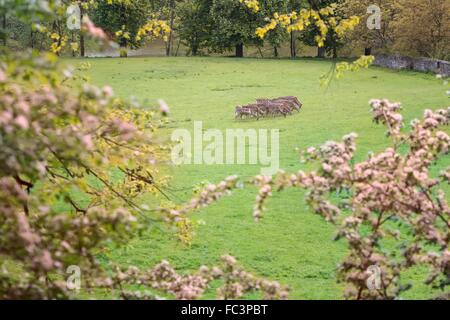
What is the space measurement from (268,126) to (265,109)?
2.16 m

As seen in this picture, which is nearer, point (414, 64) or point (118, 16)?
point (414, 64)

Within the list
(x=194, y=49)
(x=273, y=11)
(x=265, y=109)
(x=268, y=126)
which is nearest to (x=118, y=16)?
(x=194, y=49)

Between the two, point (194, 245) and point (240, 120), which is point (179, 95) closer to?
point (240, 120)

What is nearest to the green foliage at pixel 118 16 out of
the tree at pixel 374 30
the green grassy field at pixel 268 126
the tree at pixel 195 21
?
the tree at pixel 195 21

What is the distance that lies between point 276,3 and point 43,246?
53807 millimetres

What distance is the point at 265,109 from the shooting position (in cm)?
2673

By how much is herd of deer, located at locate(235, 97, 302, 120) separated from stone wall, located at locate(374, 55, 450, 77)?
1320 cm

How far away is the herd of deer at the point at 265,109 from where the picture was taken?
26047mm

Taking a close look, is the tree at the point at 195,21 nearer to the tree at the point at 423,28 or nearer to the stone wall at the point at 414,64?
the stone wall at the point at 414,64

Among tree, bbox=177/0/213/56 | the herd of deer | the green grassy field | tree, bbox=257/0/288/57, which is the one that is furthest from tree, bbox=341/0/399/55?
the herd of deer

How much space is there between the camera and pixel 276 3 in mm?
55938

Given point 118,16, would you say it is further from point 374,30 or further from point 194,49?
point 374,30

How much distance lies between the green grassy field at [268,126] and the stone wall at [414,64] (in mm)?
1118
